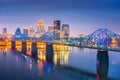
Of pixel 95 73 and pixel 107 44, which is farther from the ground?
pixel 107 44

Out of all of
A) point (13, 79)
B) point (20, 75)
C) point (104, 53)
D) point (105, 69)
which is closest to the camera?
point (13, 79)

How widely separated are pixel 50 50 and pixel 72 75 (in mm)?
33596

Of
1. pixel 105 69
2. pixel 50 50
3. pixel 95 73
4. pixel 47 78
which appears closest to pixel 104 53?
pixel 105 69

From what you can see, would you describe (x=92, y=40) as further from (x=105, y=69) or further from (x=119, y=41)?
(x=105, y=69)

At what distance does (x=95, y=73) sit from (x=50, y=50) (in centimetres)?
3260

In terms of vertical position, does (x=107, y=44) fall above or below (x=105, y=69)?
above

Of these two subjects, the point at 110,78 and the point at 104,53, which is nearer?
the point at 110,78

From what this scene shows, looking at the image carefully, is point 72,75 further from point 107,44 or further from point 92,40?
point 92,40

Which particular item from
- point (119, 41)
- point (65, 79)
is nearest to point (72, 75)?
point (65, 79)

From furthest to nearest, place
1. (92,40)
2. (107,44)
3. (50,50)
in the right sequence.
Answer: (50,50) → (92,40) → (107,44)

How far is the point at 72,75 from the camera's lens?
119ft

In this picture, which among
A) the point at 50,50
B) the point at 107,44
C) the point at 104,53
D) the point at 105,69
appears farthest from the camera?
the point at 50,50

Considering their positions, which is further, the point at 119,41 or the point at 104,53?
the point at 119,41

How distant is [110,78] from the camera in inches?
1350
